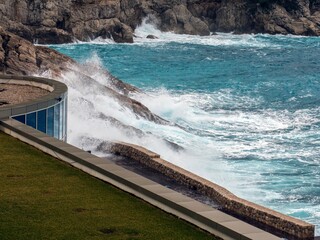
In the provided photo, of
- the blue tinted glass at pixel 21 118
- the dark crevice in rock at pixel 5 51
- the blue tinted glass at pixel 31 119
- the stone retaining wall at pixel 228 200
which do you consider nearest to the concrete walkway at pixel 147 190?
the blue tinted glass at pixel 21 118

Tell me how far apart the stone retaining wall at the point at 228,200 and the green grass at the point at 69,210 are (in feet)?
18.0

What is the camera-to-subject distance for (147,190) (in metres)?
16.6

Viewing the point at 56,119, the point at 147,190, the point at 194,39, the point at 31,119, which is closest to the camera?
the point at 147,190

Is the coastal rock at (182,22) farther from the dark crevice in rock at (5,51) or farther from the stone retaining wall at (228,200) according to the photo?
the stone retaining wall at (228,200)

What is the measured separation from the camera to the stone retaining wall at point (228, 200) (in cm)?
2046

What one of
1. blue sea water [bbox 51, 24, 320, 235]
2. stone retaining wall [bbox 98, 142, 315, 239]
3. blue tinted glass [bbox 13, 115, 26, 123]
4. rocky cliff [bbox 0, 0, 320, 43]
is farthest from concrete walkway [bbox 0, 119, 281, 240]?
rocky cliff [bbox 0, 0, 320, 43]

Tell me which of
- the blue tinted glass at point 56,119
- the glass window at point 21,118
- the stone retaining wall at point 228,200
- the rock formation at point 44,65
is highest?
the glass window at point 21,118

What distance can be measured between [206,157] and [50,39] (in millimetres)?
56127

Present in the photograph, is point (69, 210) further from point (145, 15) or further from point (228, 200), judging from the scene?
point (145, 15)

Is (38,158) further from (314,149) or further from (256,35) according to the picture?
(256,35)

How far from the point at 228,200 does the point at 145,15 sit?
280 ft

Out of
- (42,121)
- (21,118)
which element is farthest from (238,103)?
(21,118)

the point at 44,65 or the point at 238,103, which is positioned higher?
the point at 44,65

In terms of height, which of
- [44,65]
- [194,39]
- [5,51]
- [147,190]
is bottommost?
[194,39]
